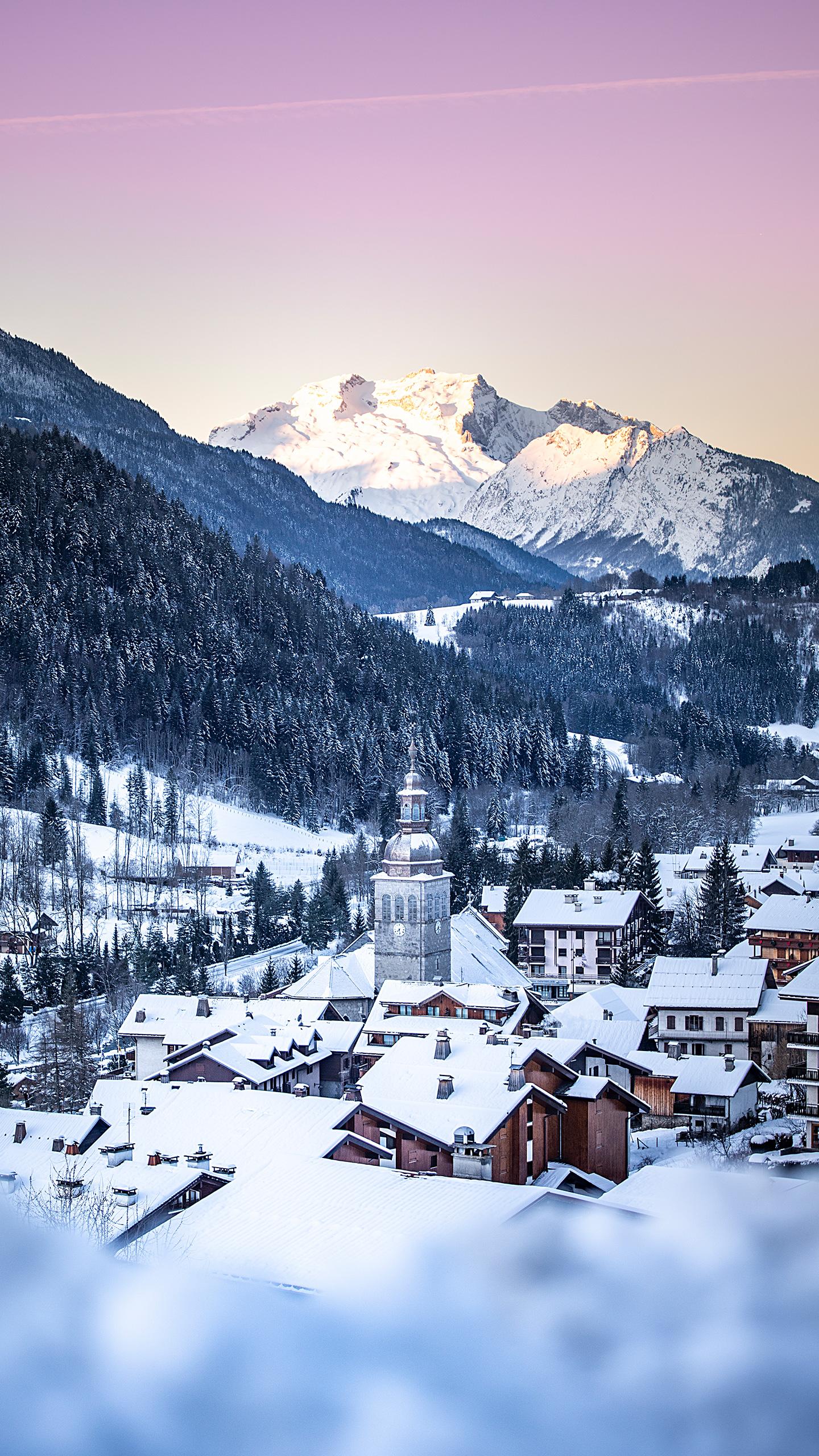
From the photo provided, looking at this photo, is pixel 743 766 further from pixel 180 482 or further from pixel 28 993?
pixel 180 482

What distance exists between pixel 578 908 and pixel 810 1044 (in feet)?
41.6

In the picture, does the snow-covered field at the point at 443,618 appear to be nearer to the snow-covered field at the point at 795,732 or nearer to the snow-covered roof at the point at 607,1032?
the snow-covered field at the point at 795,732

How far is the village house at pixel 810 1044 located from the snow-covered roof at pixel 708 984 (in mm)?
4566

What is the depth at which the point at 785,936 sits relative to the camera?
24984mm

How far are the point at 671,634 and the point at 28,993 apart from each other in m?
78.9

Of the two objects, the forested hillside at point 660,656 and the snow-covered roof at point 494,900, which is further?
the forested hillside at point 660,656

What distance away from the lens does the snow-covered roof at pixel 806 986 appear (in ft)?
49.8

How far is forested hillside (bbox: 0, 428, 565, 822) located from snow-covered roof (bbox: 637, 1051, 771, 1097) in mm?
32088

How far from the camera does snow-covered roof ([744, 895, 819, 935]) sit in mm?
24812

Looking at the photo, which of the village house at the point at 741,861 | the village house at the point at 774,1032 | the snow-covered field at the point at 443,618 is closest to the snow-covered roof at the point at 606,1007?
the village house at the point at 774,1032

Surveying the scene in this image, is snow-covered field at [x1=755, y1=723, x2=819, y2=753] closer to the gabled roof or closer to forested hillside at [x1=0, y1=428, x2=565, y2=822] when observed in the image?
forested hillside at [x1=0, y1=428, x2=565, y2=822]

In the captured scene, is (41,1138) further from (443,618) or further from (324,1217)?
(443,618)

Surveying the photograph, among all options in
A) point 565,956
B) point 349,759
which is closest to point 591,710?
point 349,759

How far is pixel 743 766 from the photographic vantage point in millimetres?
66938
